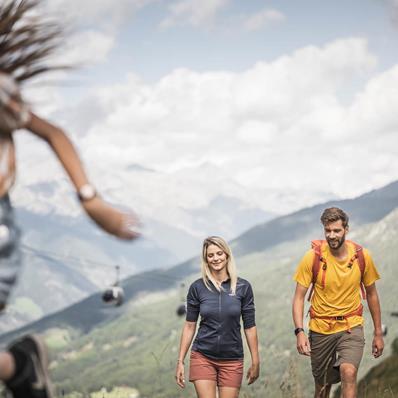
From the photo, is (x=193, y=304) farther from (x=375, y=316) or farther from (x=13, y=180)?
(x=13, y=180)

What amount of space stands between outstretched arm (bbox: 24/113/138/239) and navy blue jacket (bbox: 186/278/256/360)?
3477 millimetres

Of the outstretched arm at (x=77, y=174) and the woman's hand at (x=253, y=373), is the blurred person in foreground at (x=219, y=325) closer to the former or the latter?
the woman's hand at (x=253, y=373)

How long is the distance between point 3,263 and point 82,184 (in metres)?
0.47

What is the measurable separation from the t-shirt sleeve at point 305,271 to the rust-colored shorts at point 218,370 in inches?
43.0

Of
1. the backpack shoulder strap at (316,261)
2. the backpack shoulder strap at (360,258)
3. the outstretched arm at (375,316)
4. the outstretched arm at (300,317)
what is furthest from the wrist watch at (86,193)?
the outstretched arm at (375,316)

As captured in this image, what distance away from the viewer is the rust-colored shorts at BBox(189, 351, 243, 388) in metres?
5.66

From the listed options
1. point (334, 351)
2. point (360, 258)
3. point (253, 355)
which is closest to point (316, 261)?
point (360, 258)

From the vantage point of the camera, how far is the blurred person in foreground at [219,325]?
5.66 meters

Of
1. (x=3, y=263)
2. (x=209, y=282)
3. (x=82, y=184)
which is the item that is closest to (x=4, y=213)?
(x=3, y=263)

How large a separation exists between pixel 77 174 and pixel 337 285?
4.39m

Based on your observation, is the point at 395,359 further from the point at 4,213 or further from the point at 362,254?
the point at 4,213

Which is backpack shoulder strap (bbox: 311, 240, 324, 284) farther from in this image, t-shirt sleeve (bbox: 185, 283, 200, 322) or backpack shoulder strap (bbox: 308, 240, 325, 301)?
t-shirt sleeve (bbox: 185, 283, 200, 322)

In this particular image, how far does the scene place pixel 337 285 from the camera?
6.28 metres

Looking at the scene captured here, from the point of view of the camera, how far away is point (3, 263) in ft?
8.23
